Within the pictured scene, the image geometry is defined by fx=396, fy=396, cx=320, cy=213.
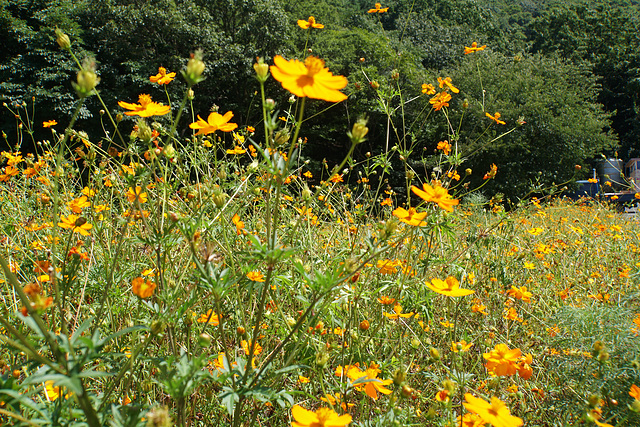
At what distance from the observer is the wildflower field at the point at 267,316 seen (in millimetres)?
577

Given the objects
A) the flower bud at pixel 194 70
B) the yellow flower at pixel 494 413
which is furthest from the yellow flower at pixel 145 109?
the yellow flower at pixel 494 413

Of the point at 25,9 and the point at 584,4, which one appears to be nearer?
the point at 25,9

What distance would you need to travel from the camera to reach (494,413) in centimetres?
65

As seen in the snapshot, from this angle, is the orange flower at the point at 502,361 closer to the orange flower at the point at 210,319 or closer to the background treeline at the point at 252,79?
the orange flower at the point at 210,319

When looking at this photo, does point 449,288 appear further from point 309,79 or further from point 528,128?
point 528,128

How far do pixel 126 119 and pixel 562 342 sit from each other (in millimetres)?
9202

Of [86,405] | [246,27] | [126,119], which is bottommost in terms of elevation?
[126,119]

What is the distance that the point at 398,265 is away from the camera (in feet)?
4.75

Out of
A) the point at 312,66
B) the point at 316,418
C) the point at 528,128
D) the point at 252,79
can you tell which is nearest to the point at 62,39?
the point at 312,66

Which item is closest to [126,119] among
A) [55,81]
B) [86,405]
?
[55,81]

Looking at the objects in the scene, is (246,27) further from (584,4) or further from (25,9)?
(584,4)

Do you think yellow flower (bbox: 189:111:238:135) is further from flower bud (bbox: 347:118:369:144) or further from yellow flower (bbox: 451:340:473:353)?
yellow flower (bbox: 451:340:473:353)

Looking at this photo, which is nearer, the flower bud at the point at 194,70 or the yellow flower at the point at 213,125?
the flower bud at the point at 194,70

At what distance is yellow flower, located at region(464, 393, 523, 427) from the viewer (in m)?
0.62
